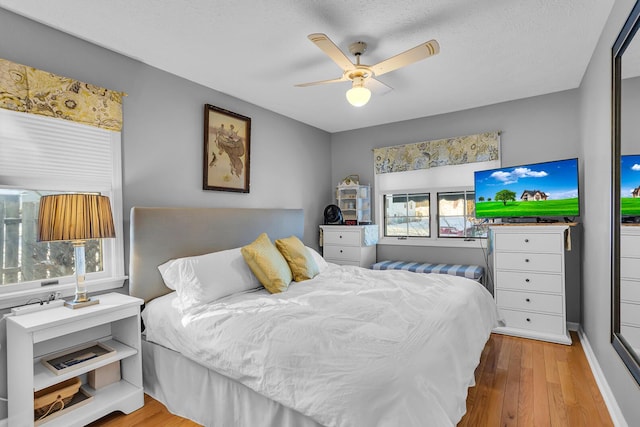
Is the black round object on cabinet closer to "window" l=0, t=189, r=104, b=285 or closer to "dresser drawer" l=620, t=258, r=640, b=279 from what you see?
"window" l=0, t=189, r=104, b=285

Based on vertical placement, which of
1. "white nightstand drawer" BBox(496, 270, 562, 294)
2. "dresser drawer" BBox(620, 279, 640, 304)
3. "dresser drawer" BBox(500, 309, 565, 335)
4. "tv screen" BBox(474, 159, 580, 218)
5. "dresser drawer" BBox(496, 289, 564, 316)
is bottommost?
"dresser drawer" BBox(500, 309, 565, 335)

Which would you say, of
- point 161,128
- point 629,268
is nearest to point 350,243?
point 161,128

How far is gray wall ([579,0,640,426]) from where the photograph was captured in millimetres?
1832

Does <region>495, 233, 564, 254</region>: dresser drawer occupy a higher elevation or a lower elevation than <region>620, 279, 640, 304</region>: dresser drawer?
higher

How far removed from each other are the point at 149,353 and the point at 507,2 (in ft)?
10.7

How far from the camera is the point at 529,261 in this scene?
3195 millimetres

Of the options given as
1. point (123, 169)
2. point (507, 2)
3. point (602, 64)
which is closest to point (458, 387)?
Result: point (507, 2)

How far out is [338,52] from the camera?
2090 mm

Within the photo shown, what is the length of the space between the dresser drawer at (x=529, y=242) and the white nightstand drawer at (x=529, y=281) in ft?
0.79

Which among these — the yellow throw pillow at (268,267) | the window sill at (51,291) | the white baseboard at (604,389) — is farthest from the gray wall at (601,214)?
the window sill at (51,291)

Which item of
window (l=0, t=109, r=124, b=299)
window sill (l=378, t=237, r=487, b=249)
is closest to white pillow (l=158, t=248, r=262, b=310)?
window (l=0, t=109, r=124, b=299)

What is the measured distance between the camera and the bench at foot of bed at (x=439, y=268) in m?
3.62

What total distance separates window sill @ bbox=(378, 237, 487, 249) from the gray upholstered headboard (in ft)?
6.25

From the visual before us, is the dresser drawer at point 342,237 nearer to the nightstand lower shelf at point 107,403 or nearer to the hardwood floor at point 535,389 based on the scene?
the hardwood floor at point 535,389
